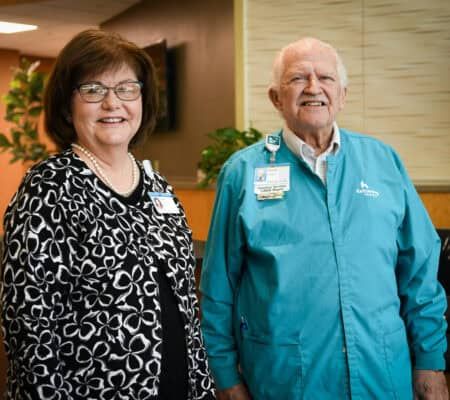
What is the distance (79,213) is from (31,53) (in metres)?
10.5

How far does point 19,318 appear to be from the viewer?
129 cm

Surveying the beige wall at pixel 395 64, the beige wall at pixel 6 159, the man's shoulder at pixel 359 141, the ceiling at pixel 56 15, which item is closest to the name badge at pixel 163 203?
the man's shoulder at pixel 359 141

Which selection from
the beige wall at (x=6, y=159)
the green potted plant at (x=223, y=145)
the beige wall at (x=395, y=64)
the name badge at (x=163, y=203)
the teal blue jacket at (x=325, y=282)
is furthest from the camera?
the beige wall at (x=6, y=159)

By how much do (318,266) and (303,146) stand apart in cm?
39

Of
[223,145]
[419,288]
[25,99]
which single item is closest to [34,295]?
[419,288]

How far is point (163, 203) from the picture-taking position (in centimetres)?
167

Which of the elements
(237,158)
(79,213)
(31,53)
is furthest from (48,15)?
(79,213)

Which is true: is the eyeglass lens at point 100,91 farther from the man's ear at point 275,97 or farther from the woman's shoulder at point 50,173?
the man's ear at point 275,97

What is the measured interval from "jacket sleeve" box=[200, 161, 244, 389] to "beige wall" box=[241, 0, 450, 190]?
109 inches

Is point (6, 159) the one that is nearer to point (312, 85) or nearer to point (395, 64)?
point (395, 64)

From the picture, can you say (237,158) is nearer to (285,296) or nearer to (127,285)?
(285,296)

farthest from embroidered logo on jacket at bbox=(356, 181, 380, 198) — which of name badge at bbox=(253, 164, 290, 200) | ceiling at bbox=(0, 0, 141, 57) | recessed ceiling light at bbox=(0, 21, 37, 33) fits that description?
recessed ceiling light at bbox=(0, 21, 37, 33)

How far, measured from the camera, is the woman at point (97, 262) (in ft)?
4.28

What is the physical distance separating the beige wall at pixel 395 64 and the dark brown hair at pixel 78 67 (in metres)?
3.24
